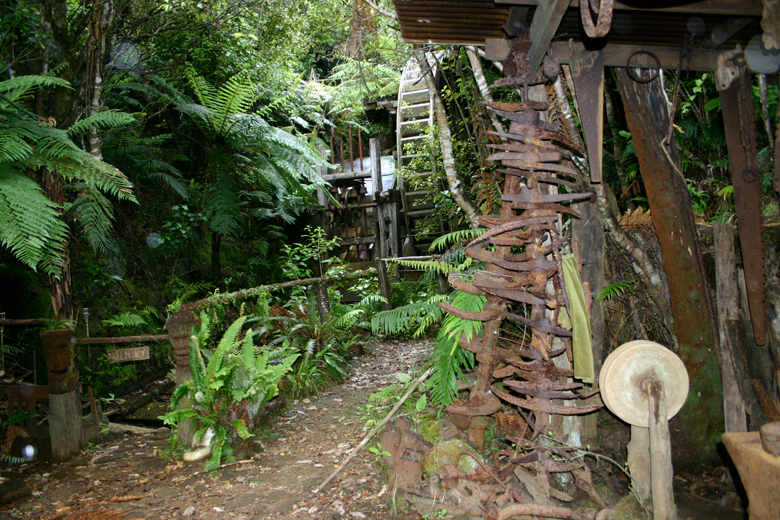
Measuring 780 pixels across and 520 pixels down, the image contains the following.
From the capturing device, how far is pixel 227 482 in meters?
3.18

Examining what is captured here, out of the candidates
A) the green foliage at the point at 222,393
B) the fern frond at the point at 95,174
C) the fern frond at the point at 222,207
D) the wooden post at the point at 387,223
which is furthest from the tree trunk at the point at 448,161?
the wooden post at the point at 387,223

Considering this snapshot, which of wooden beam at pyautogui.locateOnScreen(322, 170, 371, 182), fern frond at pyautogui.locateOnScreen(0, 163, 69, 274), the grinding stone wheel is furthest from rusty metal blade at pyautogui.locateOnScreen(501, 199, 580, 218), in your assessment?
wooden beam at pyautogui.locateOnScreen(322, 170, 371, 182)

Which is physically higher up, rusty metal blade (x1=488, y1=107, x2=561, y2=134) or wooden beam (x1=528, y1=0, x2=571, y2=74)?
wooden beam (x1=528, y1=0, x2=571, y2=74)

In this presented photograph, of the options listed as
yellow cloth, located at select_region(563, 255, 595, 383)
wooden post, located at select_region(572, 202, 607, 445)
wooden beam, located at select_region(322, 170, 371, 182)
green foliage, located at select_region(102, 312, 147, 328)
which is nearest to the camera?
yellow cloth, located at select_region(563, 255, 595, 383)

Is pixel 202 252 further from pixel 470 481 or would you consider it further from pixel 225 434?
pixel 470 481

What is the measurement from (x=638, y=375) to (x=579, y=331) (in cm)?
40

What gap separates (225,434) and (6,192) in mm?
2240

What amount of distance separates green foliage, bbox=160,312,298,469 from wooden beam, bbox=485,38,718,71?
2924 millimetres

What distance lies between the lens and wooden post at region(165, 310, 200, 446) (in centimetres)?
363

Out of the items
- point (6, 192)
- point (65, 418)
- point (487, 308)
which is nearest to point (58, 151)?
point (6, 192)

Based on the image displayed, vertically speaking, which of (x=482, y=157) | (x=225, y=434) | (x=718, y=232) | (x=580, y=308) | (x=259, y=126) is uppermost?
(x=259, y=126)

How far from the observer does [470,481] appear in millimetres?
2664

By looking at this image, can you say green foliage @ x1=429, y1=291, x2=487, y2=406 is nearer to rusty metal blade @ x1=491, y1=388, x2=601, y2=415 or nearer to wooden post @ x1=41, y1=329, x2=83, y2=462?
rusty metal blade @ x1=491, y1=388, x2=601, y2=415

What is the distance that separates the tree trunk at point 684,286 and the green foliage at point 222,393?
312 centimetres
